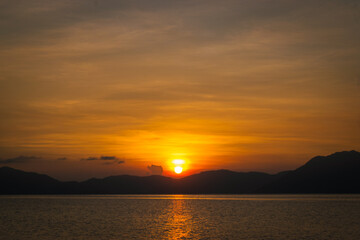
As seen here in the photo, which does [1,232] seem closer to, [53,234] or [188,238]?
[53,234]

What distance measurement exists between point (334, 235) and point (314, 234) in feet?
11.0

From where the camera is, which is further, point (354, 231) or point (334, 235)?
point (354, 231)

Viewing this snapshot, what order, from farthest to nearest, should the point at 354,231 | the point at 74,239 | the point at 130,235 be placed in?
the point at 354,231 → the point at 130,235 → the point at 74,239

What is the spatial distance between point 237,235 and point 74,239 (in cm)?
2745

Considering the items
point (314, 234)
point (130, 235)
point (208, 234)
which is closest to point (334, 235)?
point (314, 234)

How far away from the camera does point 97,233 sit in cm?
7631

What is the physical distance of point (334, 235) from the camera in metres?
72.2

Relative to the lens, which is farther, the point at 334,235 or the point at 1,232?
the point at 1,232

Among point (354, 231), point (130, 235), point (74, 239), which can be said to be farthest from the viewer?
point (354, 231)

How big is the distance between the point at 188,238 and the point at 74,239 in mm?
18572

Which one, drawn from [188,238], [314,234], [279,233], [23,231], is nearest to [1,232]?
[23,231]

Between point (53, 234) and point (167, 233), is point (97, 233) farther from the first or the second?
point (167, 233)

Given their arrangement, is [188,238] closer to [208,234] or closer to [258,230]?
[208,234]

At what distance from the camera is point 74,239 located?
68188mm
